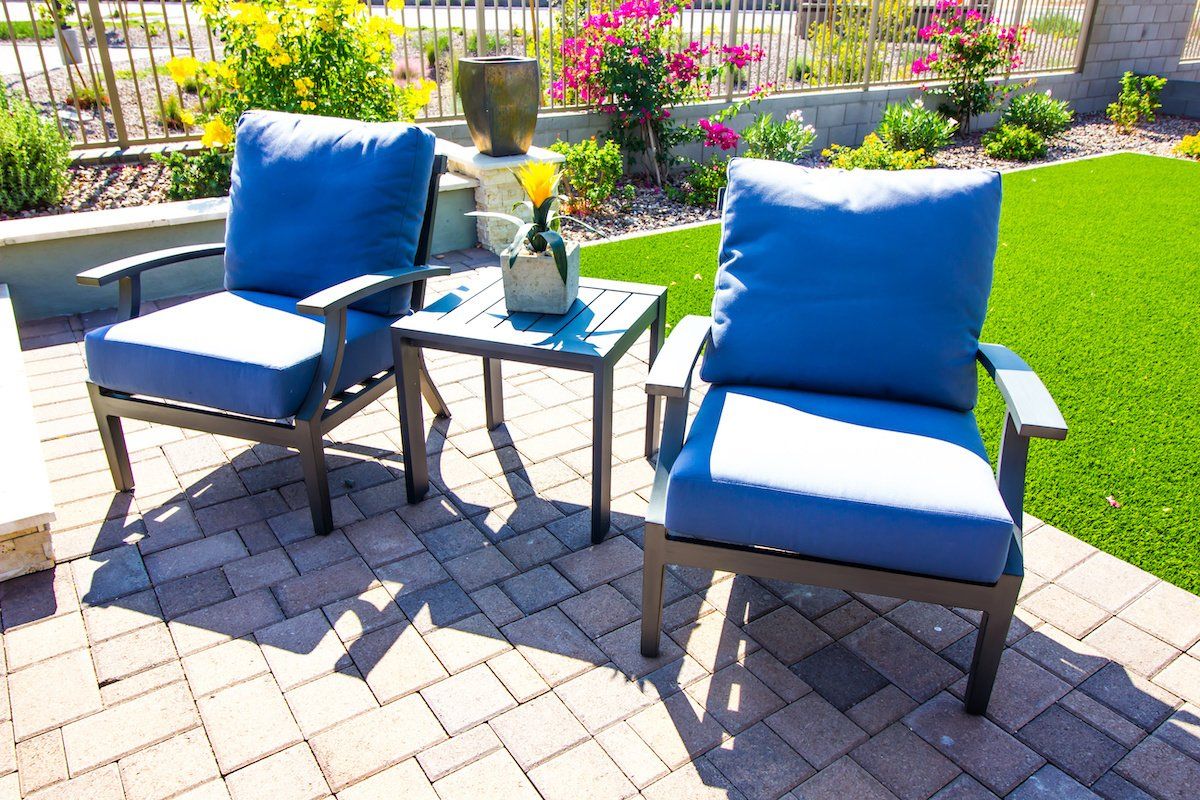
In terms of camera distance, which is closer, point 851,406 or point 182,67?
point 851,406

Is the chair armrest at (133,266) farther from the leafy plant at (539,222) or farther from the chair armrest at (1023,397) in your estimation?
the chair armrest at (1023,397)

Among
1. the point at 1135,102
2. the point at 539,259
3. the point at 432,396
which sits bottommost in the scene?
the point at 432,396

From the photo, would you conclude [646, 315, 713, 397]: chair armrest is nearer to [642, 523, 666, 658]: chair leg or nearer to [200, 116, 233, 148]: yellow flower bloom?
[642, 523, 666, 658]: chair leg

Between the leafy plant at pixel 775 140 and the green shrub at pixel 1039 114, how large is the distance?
9.78 feet

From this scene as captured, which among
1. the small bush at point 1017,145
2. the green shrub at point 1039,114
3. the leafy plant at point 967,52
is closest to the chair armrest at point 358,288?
the small bush at point 1017,145

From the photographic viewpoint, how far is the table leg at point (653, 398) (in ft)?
9.85

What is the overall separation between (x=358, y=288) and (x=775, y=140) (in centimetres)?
522

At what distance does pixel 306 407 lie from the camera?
2588mm

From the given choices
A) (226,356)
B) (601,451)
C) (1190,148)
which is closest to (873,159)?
(1190,148)

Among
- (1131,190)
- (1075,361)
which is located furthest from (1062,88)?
(1075,361)

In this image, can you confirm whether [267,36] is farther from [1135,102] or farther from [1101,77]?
[1101,77]

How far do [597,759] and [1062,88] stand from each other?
11.0 metres

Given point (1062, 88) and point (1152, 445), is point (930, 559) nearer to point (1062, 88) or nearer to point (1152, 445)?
point (1152, 445)

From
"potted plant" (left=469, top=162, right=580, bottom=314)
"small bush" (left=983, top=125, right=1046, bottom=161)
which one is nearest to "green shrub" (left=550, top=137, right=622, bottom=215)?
"potted plant" (left=469, top=162, right=580, bottom=314)
